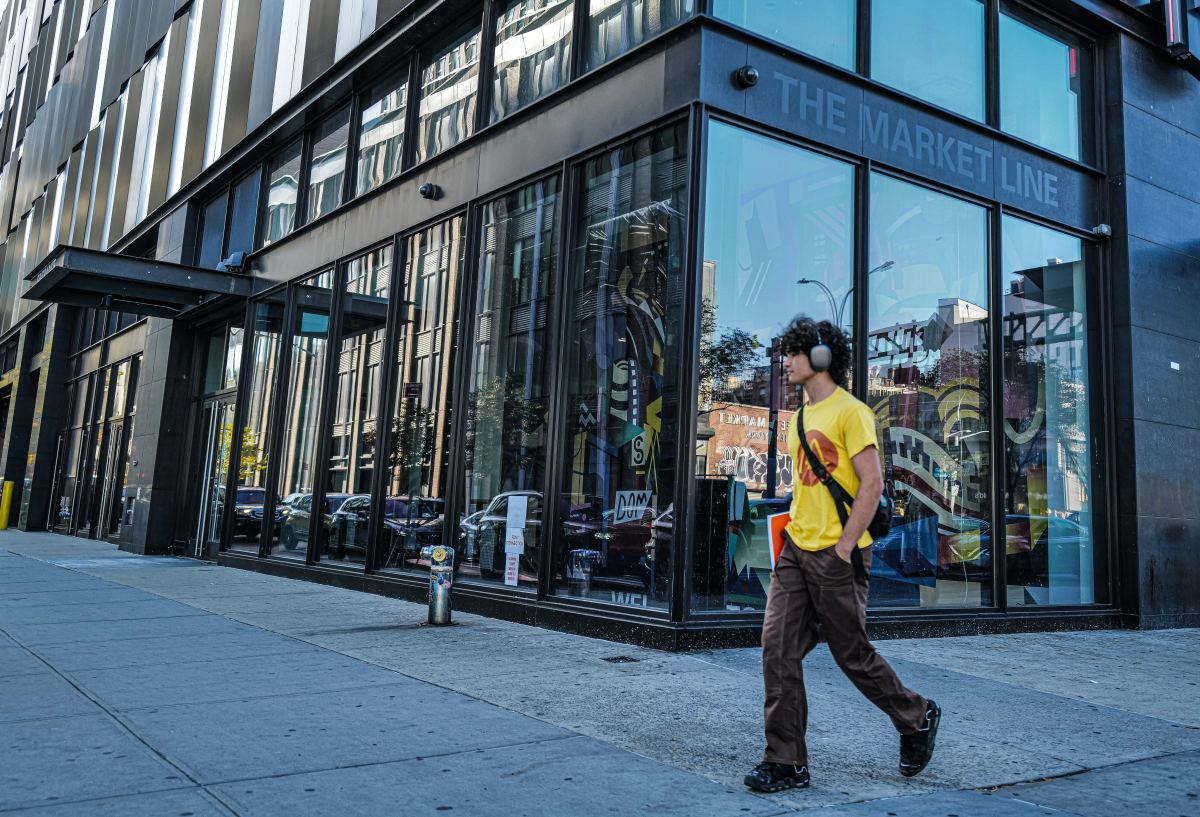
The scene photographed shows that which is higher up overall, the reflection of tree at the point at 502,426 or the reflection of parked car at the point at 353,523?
the reflection of tree at the point at 502,426

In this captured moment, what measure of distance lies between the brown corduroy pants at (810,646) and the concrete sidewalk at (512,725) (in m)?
0.28

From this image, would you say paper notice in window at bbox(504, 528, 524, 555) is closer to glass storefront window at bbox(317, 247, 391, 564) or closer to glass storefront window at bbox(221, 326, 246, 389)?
glass storefront window at bbox(317, 247, 391, 564)

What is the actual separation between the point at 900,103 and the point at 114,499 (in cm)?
1962

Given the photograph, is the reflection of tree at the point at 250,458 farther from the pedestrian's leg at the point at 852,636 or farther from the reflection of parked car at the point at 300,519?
the pedestrian's leg at the point at 852,636

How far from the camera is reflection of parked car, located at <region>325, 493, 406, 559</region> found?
10922mm

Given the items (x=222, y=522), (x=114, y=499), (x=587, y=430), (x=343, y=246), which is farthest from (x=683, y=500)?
Answer: (x=114, y=499)

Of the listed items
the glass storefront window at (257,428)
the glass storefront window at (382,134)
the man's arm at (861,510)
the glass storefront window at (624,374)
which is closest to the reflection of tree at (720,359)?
the glass storefront window at (624,374)

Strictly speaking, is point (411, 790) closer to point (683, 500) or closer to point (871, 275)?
point (683, 500)

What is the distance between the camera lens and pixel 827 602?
3.89 meters

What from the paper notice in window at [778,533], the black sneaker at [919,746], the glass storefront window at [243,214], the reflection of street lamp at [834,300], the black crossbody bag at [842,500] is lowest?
the black sneaker at [919,746]

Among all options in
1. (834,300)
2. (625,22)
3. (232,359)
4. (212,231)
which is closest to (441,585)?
(834,300)

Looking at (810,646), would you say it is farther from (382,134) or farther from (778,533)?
(382,134)

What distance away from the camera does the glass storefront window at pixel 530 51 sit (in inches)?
369

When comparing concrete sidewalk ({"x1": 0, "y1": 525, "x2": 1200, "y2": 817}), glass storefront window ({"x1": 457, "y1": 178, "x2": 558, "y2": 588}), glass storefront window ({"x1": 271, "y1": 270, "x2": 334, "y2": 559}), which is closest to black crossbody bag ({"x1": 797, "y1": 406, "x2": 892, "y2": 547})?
concrete sidewalk ({"x1": 0, "y1": 525, "x2": 1200, "y2": 817})
